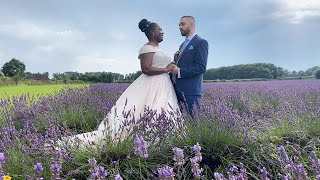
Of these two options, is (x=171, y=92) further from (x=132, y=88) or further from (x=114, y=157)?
(x=114, y=157)

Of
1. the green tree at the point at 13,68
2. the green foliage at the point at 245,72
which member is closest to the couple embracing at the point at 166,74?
the green foliage at the point at 245,72

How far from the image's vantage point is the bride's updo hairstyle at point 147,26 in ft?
14.7

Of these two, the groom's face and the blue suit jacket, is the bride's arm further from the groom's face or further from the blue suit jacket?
the groom's face

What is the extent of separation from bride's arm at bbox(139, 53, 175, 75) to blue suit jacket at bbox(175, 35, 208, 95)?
0.15 meters

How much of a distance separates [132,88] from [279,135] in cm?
181

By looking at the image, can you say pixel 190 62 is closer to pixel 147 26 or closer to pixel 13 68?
pixel 147 26

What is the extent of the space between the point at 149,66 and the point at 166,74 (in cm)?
28

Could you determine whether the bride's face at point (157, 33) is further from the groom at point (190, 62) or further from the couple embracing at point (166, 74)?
the groom at point (190, 62)

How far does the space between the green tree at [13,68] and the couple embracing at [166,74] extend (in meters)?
51.2

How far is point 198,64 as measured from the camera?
4219mm

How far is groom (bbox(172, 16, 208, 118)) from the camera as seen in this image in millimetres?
4207

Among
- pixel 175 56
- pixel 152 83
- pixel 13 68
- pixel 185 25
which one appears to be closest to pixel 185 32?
pixel 185 25

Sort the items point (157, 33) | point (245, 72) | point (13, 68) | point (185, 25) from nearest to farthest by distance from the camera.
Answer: point (185, 25)
point (157, 33)
point (245, 72)
point (13, 68)

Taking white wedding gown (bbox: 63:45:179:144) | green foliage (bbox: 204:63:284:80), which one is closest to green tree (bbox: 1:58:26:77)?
green foliage (bbox: 204:63:284:80)
